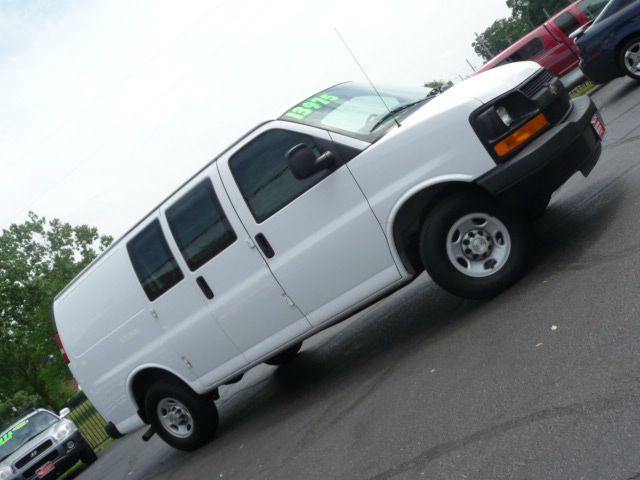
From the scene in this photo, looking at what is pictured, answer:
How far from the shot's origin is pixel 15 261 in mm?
34062

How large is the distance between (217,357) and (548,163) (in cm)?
348

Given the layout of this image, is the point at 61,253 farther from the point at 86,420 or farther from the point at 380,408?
the point at 380,408

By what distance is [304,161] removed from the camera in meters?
5.22

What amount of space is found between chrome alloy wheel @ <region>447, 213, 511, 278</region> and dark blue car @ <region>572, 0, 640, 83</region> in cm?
801

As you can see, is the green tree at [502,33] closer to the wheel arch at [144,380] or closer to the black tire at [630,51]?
the black tire at [630,51]

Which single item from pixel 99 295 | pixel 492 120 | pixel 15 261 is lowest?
pixel 492 120

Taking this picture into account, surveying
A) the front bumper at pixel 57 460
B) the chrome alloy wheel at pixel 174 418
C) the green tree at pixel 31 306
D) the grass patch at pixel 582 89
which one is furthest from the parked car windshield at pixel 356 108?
the green tree at pixel 31 306

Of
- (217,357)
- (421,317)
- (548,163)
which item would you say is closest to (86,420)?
(217,357)

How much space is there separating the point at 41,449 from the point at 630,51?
1222 centimetres

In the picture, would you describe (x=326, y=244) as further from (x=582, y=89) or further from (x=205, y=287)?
(x=582, y=89)

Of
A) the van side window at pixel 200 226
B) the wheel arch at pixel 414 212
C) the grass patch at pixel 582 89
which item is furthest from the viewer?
the grass patch at pixel 582 89

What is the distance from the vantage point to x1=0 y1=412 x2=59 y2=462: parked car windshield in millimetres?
12383

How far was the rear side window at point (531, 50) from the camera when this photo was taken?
16.7m

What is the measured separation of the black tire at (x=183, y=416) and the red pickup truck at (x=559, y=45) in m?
11.9
